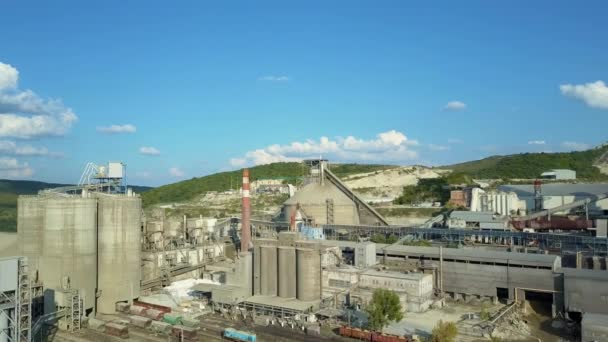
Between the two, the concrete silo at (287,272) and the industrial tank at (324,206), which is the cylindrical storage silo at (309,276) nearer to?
the concrete silo at (287,272)

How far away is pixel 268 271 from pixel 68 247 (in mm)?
20029

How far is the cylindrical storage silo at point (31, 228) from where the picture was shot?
49719mm

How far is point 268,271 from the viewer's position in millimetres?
50906

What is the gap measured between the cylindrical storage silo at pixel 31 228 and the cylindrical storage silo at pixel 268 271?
22250 mm

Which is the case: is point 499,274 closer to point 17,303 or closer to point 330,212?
point 330,212

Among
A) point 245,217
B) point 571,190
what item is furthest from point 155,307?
point 571,190

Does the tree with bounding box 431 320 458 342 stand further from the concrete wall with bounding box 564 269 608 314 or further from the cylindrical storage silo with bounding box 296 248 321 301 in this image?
the concrete wall with bounding box 564 269 608 314

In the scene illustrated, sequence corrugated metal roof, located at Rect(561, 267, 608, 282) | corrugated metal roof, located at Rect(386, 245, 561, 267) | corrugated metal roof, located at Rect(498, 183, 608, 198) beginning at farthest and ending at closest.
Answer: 1. corrugated metal roof, located at Rect(498, 183, 608, 198)
2. corrugated metal roof, located at Rect(386, 245, 561, 267)
3. corrugated metal roof, located at Rect(561, 267, 608, 282)

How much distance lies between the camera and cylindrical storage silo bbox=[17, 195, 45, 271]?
49719 millimetres

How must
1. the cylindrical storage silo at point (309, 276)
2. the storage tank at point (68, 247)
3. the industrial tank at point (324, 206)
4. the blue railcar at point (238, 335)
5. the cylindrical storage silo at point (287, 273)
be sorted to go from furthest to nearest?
the industrial tank at point (324, 206)
the storage tank at point (68, 247)
the cylindrical storage silo at point (287, 273)
the cylindrical storage silo at point (309, 276)
the blue railcar at point (238, 335)

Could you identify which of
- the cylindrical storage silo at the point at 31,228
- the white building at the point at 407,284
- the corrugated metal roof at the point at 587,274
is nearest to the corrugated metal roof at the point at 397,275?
the white building at the point at 407,284

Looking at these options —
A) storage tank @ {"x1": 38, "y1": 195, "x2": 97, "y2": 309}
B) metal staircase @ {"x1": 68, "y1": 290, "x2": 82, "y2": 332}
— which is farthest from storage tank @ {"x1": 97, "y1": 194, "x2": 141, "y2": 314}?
metal staircase @ {"x1": 68, "y1": 290, "x2": 82, "y2": 332}

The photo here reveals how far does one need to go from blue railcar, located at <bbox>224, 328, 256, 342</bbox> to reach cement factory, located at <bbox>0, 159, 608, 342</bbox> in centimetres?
20

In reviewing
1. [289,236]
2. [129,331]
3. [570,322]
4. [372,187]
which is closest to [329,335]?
[289,236]
